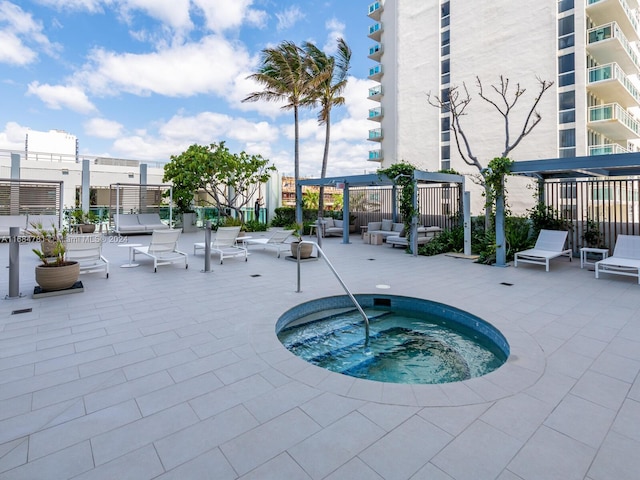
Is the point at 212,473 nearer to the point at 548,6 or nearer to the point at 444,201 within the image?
the point at 444,201

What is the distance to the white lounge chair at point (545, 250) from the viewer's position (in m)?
8.02

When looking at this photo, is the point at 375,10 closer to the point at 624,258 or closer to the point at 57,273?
the point at 624,258

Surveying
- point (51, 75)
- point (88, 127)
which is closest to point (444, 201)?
point (51, 75)

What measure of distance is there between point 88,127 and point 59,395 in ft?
115

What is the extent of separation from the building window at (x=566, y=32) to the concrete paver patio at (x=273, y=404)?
2116 centimetres

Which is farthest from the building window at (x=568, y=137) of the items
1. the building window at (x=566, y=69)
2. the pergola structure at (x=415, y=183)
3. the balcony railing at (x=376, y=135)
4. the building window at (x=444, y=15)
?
the balcony railing at (x=376, y=135)

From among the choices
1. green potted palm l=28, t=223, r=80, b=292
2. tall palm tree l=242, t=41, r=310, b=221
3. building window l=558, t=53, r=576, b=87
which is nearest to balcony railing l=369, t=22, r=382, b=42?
tall palm tree l=242, t=41, r=310, b=221

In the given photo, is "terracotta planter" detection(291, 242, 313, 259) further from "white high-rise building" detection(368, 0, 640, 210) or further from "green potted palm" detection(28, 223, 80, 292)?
"white high-rise building" detection(368, 0, 640, 210)

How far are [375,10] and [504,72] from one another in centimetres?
1426

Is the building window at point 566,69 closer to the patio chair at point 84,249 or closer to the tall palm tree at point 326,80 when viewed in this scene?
the tall palm tree at point 326,80

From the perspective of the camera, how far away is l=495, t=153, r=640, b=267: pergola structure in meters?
6.88

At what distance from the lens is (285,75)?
18.4m

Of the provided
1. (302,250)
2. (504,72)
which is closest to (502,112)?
(504,72)

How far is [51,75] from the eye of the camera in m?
18.4
